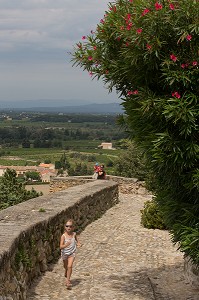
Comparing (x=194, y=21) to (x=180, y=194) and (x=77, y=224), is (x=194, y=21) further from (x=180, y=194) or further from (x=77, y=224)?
(x=77, y=224)

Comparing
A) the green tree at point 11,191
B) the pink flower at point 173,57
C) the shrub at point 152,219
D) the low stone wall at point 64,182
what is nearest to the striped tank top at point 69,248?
the pink flower at point 173,57

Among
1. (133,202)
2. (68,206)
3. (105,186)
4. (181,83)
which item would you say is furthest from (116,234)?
(181,83)

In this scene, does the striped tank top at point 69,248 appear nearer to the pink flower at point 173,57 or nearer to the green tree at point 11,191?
the pink flower at point 173,57

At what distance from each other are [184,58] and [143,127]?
1030 millimetres

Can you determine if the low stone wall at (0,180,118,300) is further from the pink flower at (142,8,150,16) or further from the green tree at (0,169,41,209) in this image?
the pink flower at (142,8,150,16)

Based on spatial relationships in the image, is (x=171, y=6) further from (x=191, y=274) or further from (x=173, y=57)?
(x=191, y=274)

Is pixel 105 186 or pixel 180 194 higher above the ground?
pixel 180 194

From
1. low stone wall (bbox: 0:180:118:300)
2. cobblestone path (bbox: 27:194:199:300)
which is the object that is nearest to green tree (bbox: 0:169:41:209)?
low stone wall (bbox: 0:180:118:300)

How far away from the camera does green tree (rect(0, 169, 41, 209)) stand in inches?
578

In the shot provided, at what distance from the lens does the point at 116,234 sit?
12.8 m

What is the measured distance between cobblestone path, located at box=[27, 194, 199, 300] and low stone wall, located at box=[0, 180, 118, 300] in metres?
0.33

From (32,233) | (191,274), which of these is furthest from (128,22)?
(191,274)

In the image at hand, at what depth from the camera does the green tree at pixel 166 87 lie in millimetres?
5578

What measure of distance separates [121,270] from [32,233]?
7.97ft
